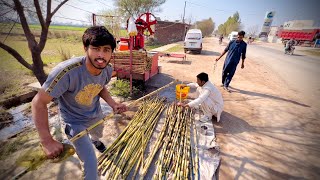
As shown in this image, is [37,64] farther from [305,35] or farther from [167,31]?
[305,35]

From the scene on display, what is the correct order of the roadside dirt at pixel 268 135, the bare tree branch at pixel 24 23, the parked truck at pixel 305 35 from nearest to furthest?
the roadside dirt at pixel 268 135 < the bare tree branch at pixel 24 23 < the parked truck at pixel 305 35

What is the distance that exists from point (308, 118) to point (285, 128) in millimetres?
1308

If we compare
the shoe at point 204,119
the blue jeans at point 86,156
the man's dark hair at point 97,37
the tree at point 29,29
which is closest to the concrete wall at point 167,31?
the tree at point 29,29

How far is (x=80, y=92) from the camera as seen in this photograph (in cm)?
206

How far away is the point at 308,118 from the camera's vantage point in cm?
524

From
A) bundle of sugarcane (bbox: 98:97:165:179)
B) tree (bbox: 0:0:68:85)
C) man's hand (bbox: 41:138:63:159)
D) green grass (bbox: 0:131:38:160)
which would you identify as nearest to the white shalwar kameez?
bundle of sugarcane (bbox: 98:97:165:179)

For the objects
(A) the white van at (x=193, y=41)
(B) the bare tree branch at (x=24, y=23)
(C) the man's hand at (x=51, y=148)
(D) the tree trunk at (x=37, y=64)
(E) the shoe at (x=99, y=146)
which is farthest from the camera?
(A) the white van at (x=193, y=41)

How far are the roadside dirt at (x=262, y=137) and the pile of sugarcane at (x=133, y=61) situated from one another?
4.43 ft

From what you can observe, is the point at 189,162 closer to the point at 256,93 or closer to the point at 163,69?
the point at 256,93

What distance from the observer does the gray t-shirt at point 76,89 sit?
5.69ft

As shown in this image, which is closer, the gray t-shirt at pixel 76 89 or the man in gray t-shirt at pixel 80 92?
the man in gray t-shirt at pixel 80 92

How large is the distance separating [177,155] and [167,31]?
2949 cm

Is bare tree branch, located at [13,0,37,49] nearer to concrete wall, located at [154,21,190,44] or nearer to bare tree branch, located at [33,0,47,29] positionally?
bare tree branch, located at [33,0,47,29]

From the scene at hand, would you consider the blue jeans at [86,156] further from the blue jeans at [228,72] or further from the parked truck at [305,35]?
the parked truck at [305,35]
